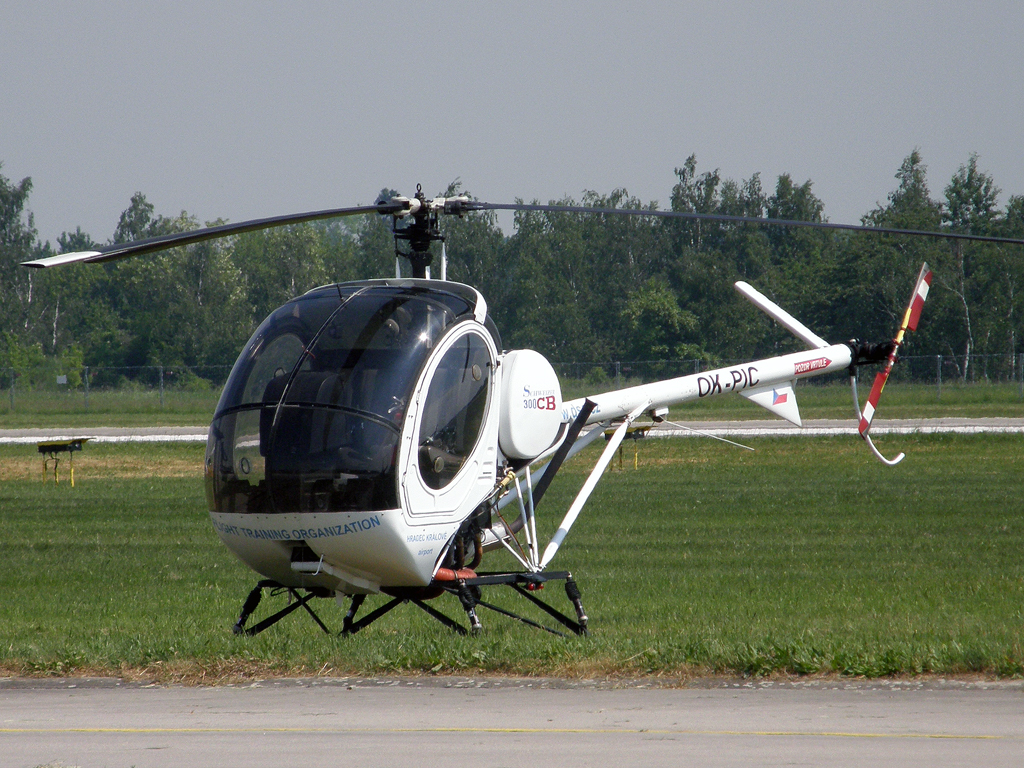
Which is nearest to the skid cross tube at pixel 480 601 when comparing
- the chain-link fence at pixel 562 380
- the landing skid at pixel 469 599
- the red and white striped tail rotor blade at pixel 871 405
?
the landing skid at pixel 469 599

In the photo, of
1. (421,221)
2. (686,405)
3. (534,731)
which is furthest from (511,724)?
(686,405)

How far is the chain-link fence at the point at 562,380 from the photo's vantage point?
48.1 m

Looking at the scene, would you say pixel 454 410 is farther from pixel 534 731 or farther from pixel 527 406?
pixel 534 731

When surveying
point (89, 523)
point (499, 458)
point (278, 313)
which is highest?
point (278, 313)

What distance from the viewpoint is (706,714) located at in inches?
250

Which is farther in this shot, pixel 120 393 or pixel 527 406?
pixel 120 393

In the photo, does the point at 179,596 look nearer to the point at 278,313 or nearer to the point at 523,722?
the point at 278,313

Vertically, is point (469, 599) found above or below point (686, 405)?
above

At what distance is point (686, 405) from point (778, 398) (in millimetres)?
33631

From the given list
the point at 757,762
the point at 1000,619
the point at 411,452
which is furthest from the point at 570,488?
the point at 757,762

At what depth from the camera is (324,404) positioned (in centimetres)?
718

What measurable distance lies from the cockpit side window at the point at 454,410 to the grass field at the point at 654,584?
48.2 inches

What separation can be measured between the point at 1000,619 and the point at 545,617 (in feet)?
11.6

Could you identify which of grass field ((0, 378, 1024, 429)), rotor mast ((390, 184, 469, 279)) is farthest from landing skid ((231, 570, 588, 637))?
grass field ((0, 378, 1024, 429))
